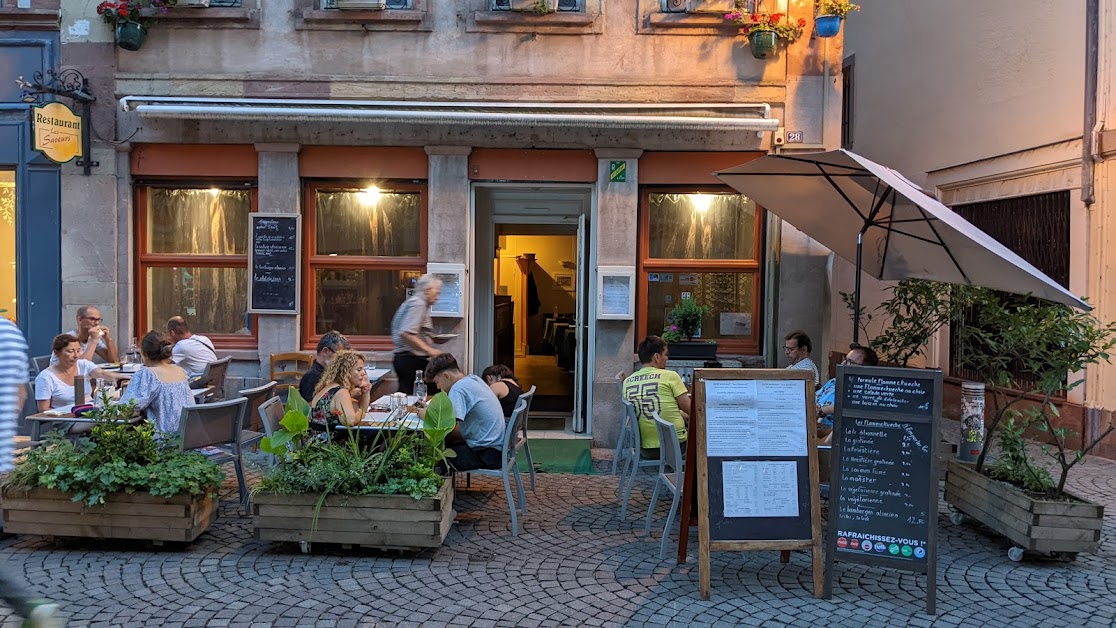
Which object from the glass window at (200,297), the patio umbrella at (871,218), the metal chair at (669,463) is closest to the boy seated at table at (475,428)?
the metal chair at (669,463)

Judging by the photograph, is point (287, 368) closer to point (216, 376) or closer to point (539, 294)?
point (216, 376)

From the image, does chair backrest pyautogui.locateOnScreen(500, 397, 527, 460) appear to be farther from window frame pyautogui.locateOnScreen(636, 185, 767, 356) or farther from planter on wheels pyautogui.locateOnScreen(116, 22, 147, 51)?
planter on wheels pyautogui.locateOnScreen(116, 22, 147, 51)

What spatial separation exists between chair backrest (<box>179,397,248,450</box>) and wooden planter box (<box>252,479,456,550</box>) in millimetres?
790

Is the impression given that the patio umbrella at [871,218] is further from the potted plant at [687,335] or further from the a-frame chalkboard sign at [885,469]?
the potted plant at [687,335]

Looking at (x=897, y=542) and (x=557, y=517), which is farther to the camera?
(x=557, y=517)

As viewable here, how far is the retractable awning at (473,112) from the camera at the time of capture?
26.1 ft

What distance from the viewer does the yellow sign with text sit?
25.2 ft

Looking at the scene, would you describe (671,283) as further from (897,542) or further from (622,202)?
(897,542)

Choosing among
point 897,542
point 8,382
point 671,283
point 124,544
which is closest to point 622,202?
point 671,283

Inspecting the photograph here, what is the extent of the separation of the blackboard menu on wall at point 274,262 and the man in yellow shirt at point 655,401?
4346 mm

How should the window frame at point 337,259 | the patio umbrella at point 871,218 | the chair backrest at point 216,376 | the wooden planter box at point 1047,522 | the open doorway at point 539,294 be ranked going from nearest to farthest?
the patio umbrella at point 871,218
the wooden planter box at point 1047,522
the chair backrest at point 216,376
the window frame at point 337,259
the open doorway at point 539,294

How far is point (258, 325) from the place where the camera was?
28.2ft

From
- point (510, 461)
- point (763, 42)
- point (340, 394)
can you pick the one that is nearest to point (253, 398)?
point (340, 394)

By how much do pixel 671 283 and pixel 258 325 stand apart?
15.1 feet
